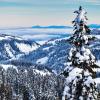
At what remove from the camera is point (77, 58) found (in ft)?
83.4

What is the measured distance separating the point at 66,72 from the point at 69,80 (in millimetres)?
628

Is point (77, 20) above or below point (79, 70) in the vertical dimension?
above

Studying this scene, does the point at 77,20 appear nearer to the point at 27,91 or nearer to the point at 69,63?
the point at 69,63

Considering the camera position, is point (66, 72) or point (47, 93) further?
point (47, 93)

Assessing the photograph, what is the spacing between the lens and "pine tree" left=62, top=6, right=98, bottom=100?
2500cm

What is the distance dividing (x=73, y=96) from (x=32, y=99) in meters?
151

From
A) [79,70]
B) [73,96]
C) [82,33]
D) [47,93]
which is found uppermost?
[82,33]

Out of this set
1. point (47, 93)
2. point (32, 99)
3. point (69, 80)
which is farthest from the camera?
point (47, 93)

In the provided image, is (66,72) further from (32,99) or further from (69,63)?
(32,99)

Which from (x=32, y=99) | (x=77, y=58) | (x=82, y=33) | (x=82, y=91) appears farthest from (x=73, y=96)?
(x=32, y=99)

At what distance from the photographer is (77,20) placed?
25.5 m

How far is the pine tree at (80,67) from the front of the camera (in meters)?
25.0

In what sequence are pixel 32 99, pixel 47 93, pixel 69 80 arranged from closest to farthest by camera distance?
pixel 69 80, pixel 32 99, pixel 47 93

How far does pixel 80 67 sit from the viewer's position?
25594 mm
